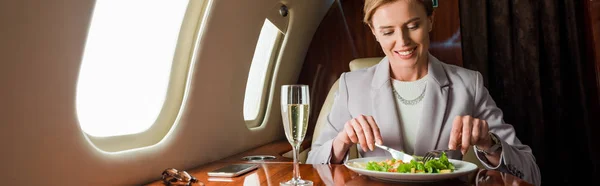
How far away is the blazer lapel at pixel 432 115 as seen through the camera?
64.2 inches

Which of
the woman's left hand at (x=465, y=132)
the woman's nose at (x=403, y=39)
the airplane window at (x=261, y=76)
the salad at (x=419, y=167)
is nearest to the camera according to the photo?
the salad at (x=419, y=167)

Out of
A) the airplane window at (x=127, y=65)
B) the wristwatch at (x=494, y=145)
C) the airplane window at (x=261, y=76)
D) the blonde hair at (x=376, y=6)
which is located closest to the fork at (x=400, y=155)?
the wristwatch at (x=494, y=145)

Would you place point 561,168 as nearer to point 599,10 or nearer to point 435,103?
point 599,10

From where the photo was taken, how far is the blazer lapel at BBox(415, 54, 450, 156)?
1630mm

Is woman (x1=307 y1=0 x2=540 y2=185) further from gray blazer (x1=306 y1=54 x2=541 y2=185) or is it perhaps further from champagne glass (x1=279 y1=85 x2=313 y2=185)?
champagne glass (x1=279 y1=85 x2=313 y2=185)

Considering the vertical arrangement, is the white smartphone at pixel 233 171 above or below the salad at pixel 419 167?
below

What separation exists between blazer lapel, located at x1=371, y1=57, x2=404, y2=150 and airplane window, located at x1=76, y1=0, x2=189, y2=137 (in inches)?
30.5

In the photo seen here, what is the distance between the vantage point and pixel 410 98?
1733mm

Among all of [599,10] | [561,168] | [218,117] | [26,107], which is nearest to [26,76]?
[26,107]

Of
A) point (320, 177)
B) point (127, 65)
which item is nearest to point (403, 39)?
point (320, 177)

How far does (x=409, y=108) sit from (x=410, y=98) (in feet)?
0.14

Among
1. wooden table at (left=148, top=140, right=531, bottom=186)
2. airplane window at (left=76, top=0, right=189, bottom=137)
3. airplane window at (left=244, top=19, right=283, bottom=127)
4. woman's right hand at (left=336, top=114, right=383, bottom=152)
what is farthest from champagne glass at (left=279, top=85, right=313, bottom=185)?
airplane window at (left=244, top=19, right=283, bottom=127)

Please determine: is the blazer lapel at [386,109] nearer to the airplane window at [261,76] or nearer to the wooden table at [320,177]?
the wooden table at [320,177]

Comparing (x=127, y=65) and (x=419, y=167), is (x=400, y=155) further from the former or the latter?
(x=127, y=65)
